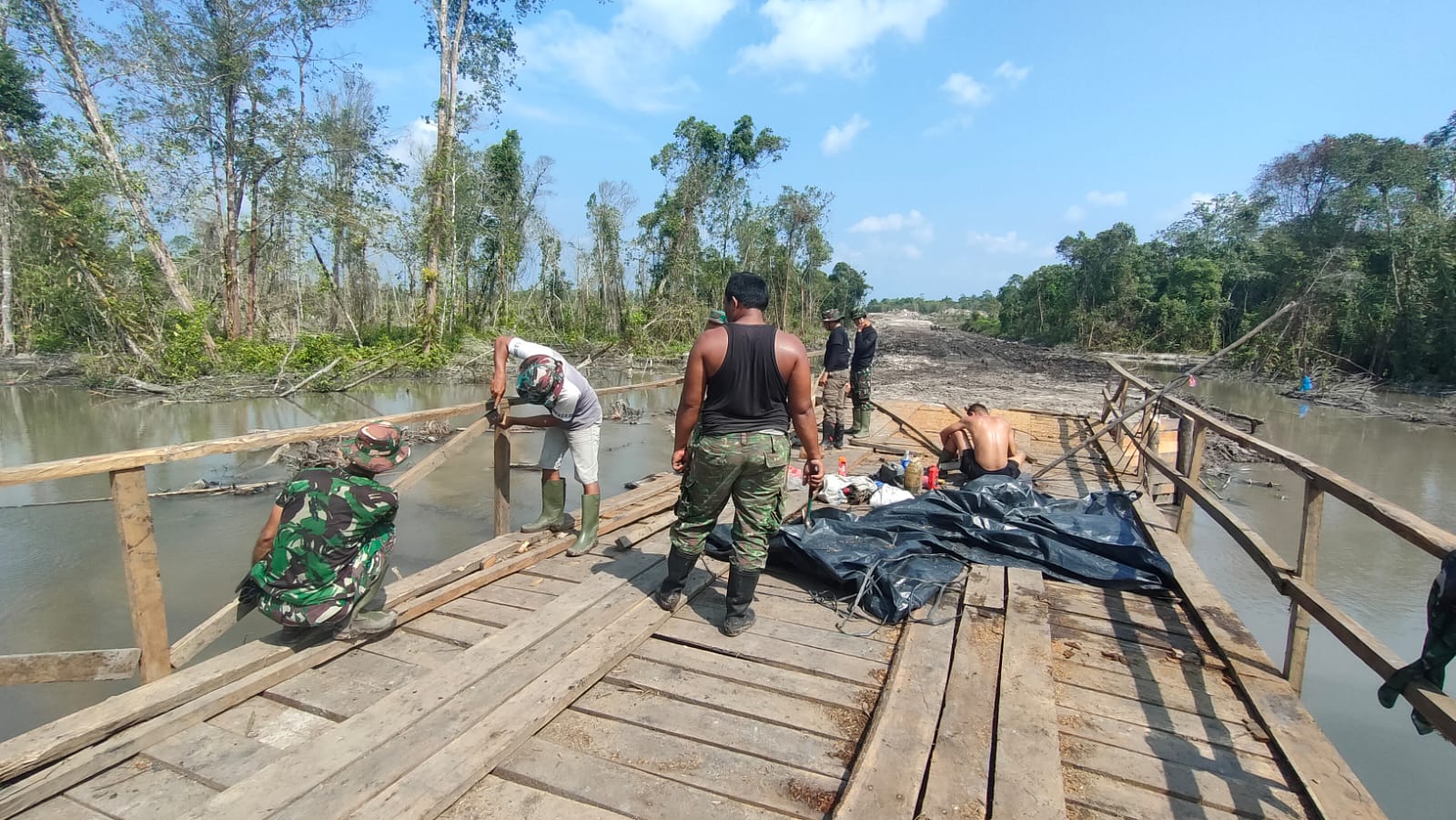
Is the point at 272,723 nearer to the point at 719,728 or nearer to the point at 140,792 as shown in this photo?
the point at 140,792

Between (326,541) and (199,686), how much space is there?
588 mm

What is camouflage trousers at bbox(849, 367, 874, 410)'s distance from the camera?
25.1 ft

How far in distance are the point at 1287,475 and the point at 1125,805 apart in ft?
33.4

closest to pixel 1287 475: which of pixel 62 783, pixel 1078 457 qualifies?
pixel 1078 457

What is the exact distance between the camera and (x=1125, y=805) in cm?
193

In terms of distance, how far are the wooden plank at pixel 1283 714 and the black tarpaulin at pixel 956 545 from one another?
0.31 m

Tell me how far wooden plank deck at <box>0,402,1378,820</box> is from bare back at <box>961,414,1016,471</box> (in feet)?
8.08

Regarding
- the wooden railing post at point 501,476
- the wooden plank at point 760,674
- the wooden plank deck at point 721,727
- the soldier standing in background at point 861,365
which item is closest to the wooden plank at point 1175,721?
the wooden plank deck at point 721,727

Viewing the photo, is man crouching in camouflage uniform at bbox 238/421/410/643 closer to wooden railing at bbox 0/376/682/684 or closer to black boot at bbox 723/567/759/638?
wooden railing at bbox 0/376/682/684

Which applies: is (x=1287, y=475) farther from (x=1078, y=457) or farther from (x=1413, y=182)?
(x=1413, y=182)

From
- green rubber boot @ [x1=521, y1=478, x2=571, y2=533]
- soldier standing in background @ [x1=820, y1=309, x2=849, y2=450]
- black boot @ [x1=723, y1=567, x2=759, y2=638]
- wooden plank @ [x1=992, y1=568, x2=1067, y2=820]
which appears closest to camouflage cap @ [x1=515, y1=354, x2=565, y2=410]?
green rubber boot @ [x1=521, y1=478, x2=571, y2=533]

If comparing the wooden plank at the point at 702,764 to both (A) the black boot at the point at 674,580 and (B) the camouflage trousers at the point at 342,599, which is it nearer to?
(A) the black boot at the point at 674,580

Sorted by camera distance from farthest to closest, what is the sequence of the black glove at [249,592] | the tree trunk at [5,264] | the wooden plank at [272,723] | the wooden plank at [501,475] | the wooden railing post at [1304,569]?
the tree trunk at [5,264], the wooden plank at [501,475], the wooden railing post at [1304,569], the black glove at [249,592], the wooden plank at [272,723]

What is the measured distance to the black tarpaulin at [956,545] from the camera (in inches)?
131
